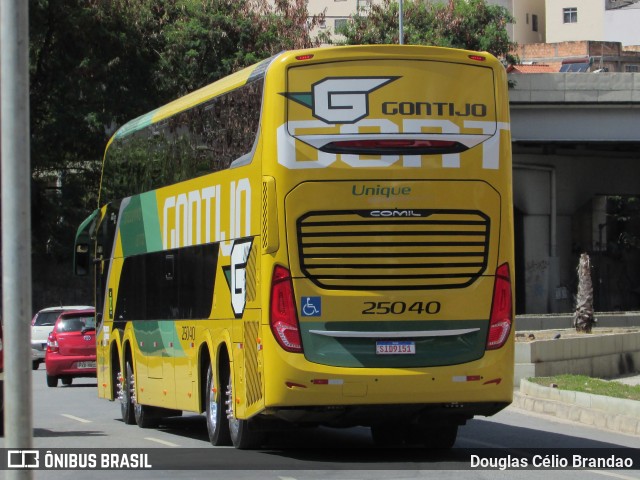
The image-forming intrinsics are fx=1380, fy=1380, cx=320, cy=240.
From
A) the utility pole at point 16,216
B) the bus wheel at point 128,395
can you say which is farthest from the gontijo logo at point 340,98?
the bus wheel at point 128,395

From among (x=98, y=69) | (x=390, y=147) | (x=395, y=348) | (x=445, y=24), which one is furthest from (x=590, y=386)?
(x=445, y=24)

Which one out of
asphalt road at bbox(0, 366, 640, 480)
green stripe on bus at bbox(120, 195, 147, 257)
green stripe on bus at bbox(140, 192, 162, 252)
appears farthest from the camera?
green stripe on bus at bbox(120, 195, 147, 257)

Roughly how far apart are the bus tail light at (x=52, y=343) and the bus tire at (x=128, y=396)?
32.1 ft

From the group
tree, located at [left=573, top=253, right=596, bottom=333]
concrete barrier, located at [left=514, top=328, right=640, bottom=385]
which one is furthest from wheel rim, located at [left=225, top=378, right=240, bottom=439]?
tree, located at [left=573, top=253, right=596, bottom=333]

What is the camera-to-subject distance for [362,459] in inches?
553

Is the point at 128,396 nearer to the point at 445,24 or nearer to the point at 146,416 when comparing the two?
the point at 146,416

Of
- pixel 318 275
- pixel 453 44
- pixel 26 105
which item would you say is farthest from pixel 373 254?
pixel 453 44

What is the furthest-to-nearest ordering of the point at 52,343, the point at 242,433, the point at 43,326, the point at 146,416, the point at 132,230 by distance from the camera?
the point at 43,326, the point at 52,343, the point at 132,230, the point at 146,416, the point at 242,433

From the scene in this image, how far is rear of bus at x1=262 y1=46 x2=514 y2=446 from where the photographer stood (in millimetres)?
13352

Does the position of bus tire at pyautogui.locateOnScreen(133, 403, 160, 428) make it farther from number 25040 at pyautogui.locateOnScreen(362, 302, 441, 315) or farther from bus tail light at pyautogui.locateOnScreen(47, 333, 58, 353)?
bus tail light at pyautogui.locateOnScreen(47, 333, 58, 353)

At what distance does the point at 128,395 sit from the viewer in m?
20.0

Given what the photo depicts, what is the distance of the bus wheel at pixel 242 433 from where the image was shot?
14.6 metres

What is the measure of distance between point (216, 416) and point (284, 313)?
255 centimetres

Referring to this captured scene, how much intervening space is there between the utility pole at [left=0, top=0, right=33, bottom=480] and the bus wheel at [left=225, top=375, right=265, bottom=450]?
26.7 feet
